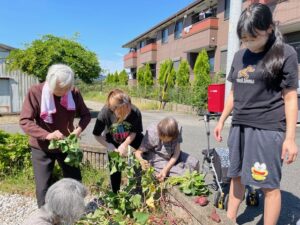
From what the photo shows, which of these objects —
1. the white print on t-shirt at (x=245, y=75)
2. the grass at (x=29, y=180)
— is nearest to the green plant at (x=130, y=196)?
the grass at (x=29, y=180)

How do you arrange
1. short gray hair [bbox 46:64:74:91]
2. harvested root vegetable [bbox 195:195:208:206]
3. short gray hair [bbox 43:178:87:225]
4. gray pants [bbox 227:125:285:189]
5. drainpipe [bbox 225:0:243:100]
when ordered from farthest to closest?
drainpipe [bbox 225:0:243:100] → short gray hair [bbox 46:64:74:91] → harvested root vegetable [bbox 195:195:208:206] → gray pants [bbox 227:125:285:189] → short gray hair [bbox 43:178:87:225]

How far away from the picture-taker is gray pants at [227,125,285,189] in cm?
255

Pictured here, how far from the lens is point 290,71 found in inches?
94.6

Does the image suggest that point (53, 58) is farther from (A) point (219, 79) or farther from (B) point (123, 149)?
(B) point (123, 149)

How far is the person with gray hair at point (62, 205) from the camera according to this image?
6.66ft

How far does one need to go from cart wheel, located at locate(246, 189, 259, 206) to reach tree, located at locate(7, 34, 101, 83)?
11.8 metres

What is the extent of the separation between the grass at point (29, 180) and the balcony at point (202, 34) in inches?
717

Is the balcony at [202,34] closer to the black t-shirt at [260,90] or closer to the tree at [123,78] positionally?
the tree at [123,78]

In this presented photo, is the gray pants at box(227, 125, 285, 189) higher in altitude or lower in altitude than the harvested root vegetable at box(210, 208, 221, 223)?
higher

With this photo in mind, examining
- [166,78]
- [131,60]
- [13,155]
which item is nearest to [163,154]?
[13,155]

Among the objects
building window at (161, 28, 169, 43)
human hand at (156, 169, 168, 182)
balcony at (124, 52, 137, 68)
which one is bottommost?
human hand at (156, 169, 168, 182)

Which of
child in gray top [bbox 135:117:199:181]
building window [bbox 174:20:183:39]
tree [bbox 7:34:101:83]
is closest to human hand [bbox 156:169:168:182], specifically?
child in gray top [bbox 135:117:199:181]

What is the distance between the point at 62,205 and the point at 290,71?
1.83 meters

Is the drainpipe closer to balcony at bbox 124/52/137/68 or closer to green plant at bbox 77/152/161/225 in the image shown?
green plant at bbox 77/152/161/225
